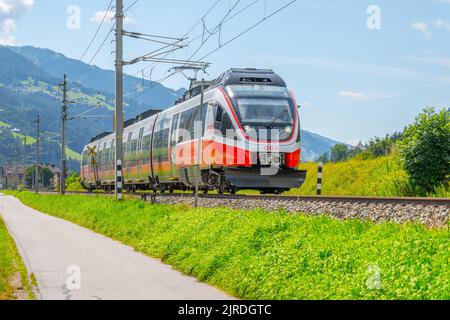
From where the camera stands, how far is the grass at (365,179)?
77.0 feet

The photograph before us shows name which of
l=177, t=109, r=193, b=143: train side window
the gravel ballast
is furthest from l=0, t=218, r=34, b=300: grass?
l=177, t=109, r=193, b=143: train side window

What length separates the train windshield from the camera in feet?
71.5

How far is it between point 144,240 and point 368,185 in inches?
476

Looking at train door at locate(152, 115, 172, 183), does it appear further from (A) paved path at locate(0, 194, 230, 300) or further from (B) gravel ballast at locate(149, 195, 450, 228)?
(A) paved path at locate(0, 194, 230, 300)

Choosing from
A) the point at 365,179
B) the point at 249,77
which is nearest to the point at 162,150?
the point at 249,77

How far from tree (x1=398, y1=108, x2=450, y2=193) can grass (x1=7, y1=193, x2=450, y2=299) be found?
31.4ft

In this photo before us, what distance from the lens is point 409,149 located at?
23.0 metres

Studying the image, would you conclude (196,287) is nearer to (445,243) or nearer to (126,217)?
(445,243)

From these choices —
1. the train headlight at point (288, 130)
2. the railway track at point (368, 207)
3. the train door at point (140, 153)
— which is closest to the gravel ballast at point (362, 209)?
the railway track at point (368, 207)

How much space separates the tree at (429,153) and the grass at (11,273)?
40.9ft

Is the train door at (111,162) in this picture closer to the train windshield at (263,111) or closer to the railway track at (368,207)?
→ the train windshield at (263,111)

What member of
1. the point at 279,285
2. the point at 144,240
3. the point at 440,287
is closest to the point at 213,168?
the point at 144,240

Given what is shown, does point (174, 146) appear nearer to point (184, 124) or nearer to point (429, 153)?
point (184, 124)

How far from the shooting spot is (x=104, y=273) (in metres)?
11.5
